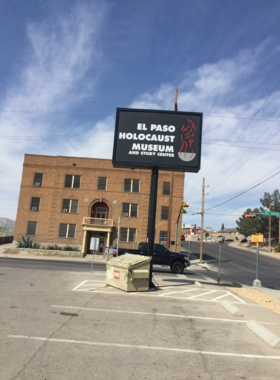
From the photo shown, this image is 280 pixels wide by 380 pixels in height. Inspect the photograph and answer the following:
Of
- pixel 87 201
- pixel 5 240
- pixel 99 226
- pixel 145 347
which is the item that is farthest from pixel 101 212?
pixel 145 347

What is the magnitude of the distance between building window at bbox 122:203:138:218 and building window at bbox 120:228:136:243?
1755 millimetres

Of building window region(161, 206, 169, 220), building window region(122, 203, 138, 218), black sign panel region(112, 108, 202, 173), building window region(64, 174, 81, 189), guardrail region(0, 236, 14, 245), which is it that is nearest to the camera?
black sign panel region(112, 108, 202, 173)

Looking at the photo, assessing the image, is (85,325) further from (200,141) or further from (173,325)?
(200,141)

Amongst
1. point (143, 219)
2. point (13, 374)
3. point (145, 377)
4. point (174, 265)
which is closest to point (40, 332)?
point (13, 374)

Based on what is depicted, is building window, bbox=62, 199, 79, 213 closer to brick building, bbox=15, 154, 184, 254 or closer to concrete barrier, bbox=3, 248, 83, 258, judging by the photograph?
brick building, bbox=15, 154, 184, 254

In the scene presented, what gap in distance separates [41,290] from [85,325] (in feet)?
14.5

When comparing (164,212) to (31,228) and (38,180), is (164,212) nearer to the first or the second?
(38,180)

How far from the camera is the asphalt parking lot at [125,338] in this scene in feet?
15.0

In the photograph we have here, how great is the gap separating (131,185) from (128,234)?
6113 millimetres

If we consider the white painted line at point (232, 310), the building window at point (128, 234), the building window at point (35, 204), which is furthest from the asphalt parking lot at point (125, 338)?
the building window at point (35, 204)

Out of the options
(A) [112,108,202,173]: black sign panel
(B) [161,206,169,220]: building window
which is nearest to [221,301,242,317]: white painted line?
(A) [112,108,202,173]: black sign panel

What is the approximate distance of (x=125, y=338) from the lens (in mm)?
6031

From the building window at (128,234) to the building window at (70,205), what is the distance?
6457 mm

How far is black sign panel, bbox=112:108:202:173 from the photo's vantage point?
1316 centimetres
